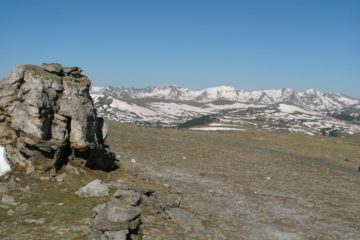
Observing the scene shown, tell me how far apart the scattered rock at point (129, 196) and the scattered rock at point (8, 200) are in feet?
20.1

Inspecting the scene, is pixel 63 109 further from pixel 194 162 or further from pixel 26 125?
pixel 194 162

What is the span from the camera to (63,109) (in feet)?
108

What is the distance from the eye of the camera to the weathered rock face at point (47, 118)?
102 ft

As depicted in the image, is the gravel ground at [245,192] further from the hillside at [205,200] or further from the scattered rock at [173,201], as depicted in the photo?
the scattered rock at [173,201]

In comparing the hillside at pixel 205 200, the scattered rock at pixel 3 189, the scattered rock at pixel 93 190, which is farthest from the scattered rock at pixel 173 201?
the scattered rock at pixel 3 189

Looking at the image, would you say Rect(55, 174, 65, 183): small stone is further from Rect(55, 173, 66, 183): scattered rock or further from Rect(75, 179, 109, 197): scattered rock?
Rect(75, 179, 109, 197): scattered rock

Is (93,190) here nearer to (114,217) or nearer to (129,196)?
(129,196)

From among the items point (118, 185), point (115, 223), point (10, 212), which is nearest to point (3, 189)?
point (10, 212)

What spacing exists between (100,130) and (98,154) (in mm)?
4181

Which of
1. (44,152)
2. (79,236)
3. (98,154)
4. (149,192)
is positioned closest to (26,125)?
(44,152)

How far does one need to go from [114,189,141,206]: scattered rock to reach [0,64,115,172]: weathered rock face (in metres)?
6.19

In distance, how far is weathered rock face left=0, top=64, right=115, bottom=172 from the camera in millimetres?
30953

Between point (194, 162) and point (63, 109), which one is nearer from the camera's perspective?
point (63, 109)

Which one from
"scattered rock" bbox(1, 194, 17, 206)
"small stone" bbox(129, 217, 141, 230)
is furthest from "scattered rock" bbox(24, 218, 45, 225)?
"small stone" bbox(129, 217, 141, 230)
